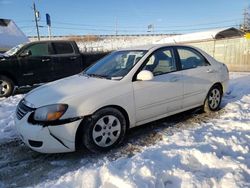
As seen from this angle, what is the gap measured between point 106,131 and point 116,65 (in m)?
1.34

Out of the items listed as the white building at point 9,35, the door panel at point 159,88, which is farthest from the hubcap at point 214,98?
the white building at point 9,35

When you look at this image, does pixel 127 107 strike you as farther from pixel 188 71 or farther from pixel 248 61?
pixel 248 61

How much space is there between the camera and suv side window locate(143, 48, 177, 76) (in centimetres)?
493

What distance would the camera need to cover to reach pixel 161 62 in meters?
5.12

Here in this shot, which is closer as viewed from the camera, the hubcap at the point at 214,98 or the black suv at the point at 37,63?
the hubcap at the point at 214,98

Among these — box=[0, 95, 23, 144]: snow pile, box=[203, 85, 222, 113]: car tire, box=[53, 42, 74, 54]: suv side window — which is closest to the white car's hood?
box=[0, 95, 23, 144]: snow pile

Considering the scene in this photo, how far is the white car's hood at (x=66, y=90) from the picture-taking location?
405 centimetres

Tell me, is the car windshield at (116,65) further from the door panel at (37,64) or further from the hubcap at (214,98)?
the door panel at (37,64)

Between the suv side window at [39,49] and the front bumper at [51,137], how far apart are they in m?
6.41

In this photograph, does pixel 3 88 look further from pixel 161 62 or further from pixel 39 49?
pixel 161 62

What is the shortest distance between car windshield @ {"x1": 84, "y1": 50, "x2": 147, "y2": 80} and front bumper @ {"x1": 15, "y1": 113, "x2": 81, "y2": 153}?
1.17 m

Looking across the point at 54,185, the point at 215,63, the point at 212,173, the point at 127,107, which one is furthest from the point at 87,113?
the point at 215,63

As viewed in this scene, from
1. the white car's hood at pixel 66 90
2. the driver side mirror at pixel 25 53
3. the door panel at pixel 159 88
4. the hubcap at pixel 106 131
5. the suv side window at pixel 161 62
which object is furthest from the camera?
the driver side mirror at pixel 25 53

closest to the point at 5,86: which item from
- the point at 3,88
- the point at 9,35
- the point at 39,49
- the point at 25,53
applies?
the point at 3,88
